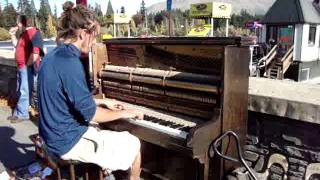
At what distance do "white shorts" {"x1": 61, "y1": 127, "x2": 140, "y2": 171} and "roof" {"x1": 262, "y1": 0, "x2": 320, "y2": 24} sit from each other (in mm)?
22873

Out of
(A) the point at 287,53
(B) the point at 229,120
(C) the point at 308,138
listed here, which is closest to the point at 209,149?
(B) the point at 229,120

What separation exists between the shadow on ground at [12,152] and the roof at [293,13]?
Answer: 21531mm

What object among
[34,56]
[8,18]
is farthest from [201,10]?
[8,18]

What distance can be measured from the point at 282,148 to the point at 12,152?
359cm

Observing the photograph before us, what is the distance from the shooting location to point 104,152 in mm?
A: 2863

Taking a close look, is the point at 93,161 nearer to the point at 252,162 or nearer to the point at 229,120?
the point at 229,120

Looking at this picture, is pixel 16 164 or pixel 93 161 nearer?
pixel 93 161

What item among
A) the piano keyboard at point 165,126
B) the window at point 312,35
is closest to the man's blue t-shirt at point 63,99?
the piano keyboard at point 165,126

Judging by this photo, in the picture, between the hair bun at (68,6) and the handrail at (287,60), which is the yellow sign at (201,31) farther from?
the hair bun at (68,6)

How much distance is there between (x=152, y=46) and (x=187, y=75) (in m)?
0.64

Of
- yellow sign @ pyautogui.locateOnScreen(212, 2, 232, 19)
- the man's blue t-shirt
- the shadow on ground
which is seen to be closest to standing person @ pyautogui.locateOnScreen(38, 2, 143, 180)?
the man's blue t-shirt

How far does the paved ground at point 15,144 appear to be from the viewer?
4.72 meters

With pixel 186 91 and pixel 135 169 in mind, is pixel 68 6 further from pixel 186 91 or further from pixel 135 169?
pixel 135 169

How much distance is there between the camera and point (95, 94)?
170 inches
